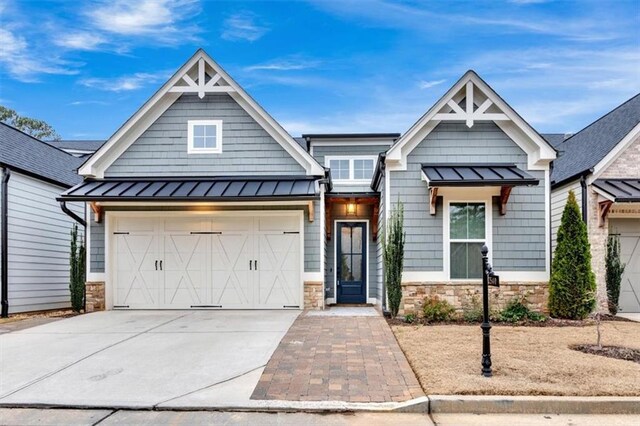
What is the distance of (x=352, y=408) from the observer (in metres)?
4.26

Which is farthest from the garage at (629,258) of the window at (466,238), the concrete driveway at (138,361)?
the concrete driveway at (138,361)

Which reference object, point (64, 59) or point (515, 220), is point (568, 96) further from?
point (64, 59)

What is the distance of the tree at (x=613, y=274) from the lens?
10.3 metres

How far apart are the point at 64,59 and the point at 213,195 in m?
14.2

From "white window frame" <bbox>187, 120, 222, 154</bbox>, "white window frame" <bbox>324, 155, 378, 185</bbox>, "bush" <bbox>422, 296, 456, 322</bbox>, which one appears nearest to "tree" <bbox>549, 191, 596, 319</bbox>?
"bush" <bbox>422, 296, 456, 322</bbox>

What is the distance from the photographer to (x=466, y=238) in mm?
9898

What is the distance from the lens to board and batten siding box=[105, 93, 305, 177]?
11.1 metres

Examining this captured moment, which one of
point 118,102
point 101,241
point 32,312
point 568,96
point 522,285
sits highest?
point 118,102

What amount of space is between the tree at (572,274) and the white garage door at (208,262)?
5.81 metres

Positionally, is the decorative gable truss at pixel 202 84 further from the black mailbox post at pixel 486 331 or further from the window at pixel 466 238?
the black mailbox post at pixel 486 331

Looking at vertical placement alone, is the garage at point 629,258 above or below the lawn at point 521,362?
above

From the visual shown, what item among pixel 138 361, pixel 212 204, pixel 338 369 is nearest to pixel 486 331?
pixel 338 369

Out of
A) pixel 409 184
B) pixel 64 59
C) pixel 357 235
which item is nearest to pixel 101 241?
pixel 357 235

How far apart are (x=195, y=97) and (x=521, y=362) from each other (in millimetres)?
9338
